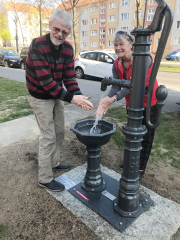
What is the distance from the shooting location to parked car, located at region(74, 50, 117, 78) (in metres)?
9.89

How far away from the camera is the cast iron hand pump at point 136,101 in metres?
1.49

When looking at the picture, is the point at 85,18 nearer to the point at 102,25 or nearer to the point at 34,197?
the point at 102,25

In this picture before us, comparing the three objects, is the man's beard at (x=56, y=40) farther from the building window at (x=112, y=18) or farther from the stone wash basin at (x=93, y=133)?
the building window at (x=112, y=18)

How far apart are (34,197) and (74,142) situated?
1.39m

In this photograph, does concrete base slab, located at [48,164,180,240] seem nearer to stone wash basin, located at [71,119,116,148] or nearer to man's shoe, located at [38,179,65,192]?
man's shoe, located at [38,179,65,192]

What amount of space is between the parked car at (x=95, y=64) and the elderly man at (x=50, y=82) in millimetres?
7644

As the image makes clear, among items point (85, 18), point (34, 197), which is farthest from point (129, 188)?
point (85, 18)

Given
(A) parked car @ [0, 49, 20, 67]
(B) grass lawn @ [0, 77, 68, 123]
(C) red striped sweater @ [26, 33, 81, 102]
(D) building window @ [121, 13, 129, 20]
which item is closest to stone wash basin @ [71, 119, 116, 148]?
(C) red striped sweater @ [26, 33, 81, 102]

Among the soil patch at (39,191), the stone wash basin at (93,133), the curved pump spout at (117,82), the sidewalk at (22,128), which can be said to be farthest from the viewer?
the sidewalk at (22,128)

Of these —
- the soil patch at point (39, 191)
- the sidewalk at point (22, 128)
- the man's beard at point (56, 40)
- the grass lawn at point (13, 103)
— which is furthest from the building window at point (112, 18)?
the man's beard at point (56, 40)

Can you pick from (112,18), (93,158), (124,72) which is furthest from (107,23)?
(93,158)

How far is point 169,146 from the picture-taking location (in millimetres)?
3363

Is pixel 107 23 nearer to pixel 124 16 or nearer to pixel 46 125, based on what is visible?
pixel 124 16

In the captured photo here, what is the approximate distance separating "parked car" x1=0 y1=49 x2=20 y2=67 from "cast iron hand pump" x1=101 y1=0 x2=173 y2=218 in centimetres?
1576
